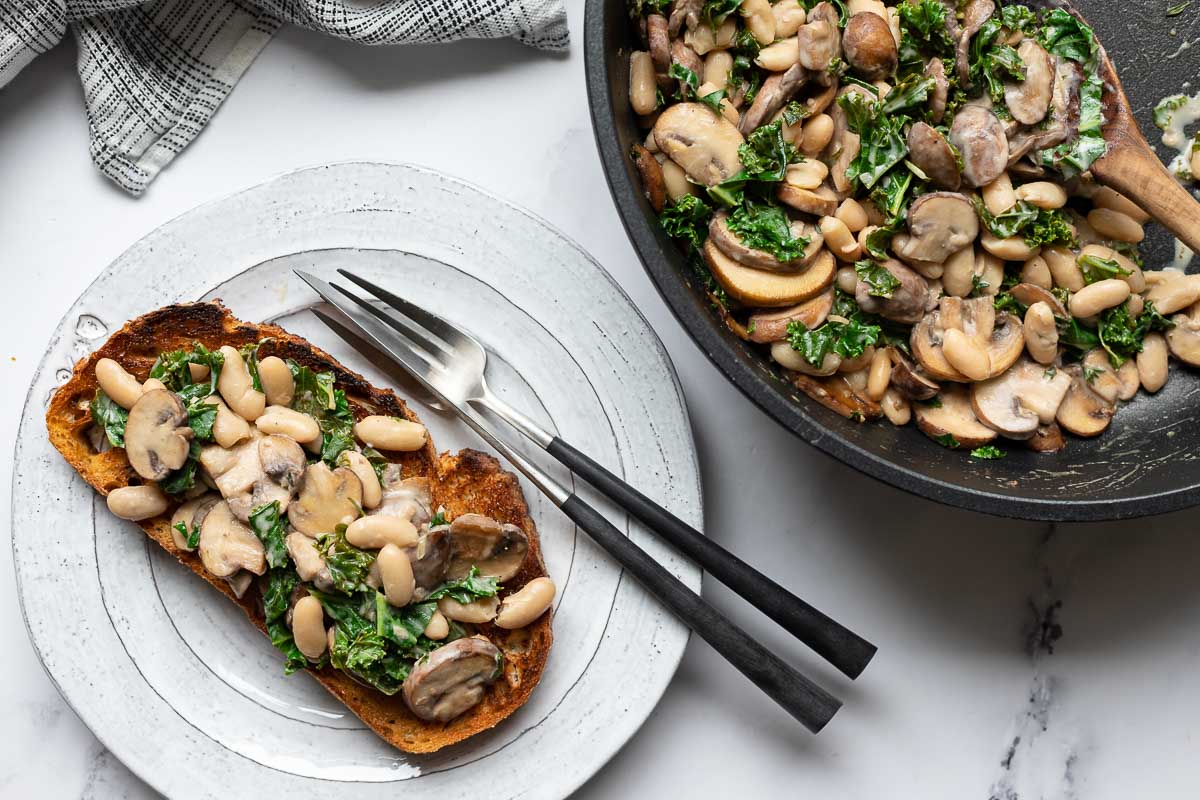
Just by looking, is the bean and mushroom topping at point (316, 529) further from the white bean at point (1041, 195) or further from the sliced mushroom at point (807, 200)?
the white bean at point (1041, 195)

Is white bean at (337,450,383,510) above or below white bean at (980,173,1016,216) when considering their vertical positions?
below

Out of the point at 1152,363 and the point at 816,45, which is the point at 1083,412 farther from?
the point at 816,45

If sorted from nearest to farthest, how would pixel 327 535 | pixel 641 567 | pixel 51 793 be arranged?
1. pixel 327 535
2. pixel 641 567
3. pixel 51 793

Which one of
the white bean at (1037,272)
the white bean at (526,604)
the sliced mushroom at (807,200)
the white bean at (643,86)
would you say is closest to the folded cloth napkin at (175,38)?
the white bean at (643,86)

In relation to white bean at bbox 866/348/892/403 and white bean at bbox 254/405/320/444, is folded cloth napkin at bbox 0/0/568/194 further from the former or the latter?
white bean at bbox 866/348/892/403

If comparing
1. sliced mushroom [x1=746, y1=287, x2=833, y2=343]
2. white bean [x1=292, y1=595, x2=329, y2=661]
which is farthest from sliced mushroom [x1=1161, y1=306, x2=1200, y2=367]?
white bean [x1=292, y1=595, x2=329, y2=661]

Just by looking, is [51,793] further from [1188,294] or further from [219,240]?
[1188,294]

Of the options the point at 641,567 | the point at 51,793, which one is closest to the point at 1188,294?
the point at 641,567
